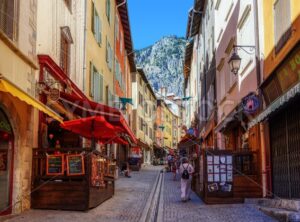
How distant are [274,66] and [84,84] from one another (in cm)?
1040

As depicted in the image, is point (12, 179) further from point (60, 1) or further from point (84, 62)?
point (84, 62)

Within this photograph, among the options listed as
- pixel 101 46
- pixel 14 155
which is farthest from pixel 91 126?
pixel 101 46

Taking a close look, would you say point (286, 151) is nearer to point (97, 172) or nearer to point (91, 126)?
point (97, 172)

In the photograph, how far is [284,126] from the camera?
1190cm

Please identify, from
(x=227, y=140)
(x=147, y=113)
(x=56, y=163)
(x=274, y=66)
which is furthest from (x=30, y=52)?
(x=147, y=113)

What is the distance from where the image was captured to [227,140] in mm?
21359

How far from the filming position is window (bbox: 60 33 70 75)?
663 inches

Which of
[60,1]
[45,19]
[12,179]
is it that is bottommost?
[12,179]

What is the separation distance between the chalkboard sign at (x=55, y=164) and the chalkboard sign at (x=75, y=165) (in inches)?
7.9

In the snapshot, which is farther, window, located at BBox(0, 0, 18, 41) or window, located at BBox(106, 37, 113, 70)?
window, located at BBox(106, 37, 113, 70)

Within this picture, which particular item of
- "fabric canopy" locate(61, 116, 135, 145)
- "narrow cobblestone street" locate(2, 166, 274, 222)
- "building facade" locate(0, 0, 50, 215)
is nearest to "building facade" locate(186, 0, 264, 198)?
"narrow cobblestone street" locate(2, 166, 274, 222)

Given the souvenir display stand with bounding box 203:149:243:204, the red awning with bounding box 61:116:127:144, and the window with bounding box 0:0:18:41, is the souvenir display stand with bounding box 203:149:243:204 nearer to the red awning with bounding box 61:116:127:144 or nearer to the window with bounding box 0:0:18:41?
the red awning with bounding box 61:116:127:144

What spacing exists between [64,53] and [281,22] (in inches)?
338

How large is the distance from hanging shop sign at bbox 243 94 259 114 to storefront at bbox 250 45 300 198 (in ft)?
1.72
